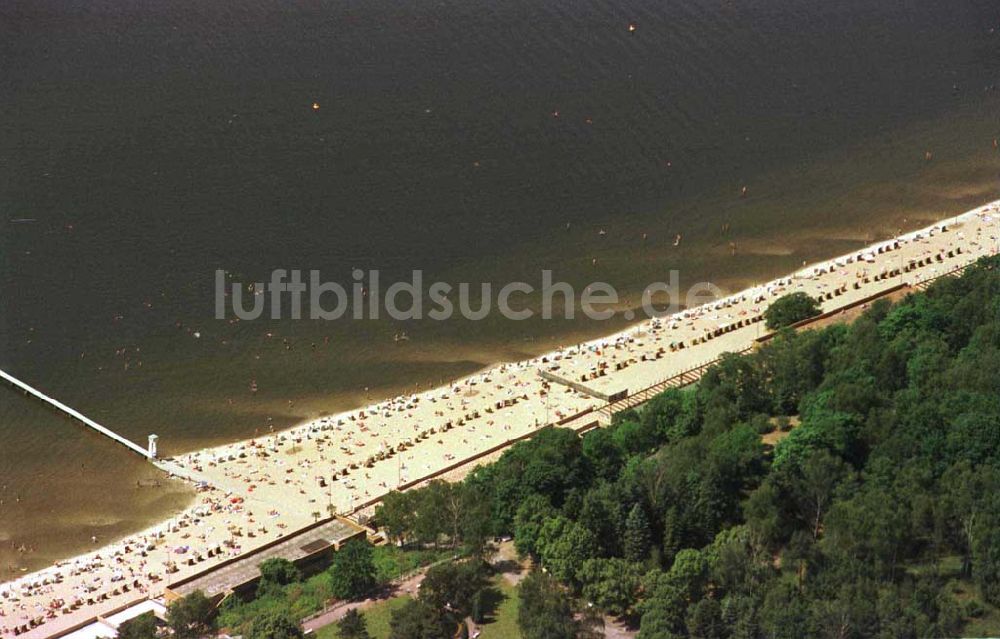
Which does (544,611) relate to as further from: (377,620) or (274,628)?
(274,628)

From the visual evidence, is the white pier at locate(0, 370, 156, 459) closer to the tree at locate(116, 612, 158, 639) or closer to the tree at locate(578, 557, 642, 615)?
the tree at locate(116, 612, 158, 639)

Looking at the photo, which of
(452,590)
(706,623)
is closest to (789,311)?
(452,590)

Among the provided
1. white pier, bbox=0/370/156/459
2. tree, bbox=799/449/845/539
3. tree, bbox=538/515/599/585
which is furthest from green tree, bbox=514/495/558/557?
white pier, bbox=0/370/156/459

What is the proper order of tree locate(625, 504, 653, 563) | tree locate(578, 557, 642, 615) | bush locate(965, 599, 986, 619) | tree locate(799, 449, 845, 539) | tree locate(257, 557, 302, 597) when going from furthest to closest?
1. tree locate(257, 557, 302, 597)
2. tree locate(799, 449, 845, 539)
3. tree locate(625, 504, 653, 563)
4. tree locate(578, 557, 642, 615)
5. bush locate(965, 599, 986, 619)

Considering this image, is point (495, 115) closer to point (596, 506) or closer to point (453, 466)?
point (453, 466)

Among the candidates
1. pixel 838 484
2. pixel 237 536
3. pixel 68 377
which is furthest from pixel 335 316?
pixel 838 484

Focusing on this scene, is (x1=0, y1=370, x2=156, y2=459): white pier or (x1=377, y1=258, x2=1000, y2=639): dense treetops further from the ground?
(x1=0, y1=370, x2=156, y2=459): white pier
